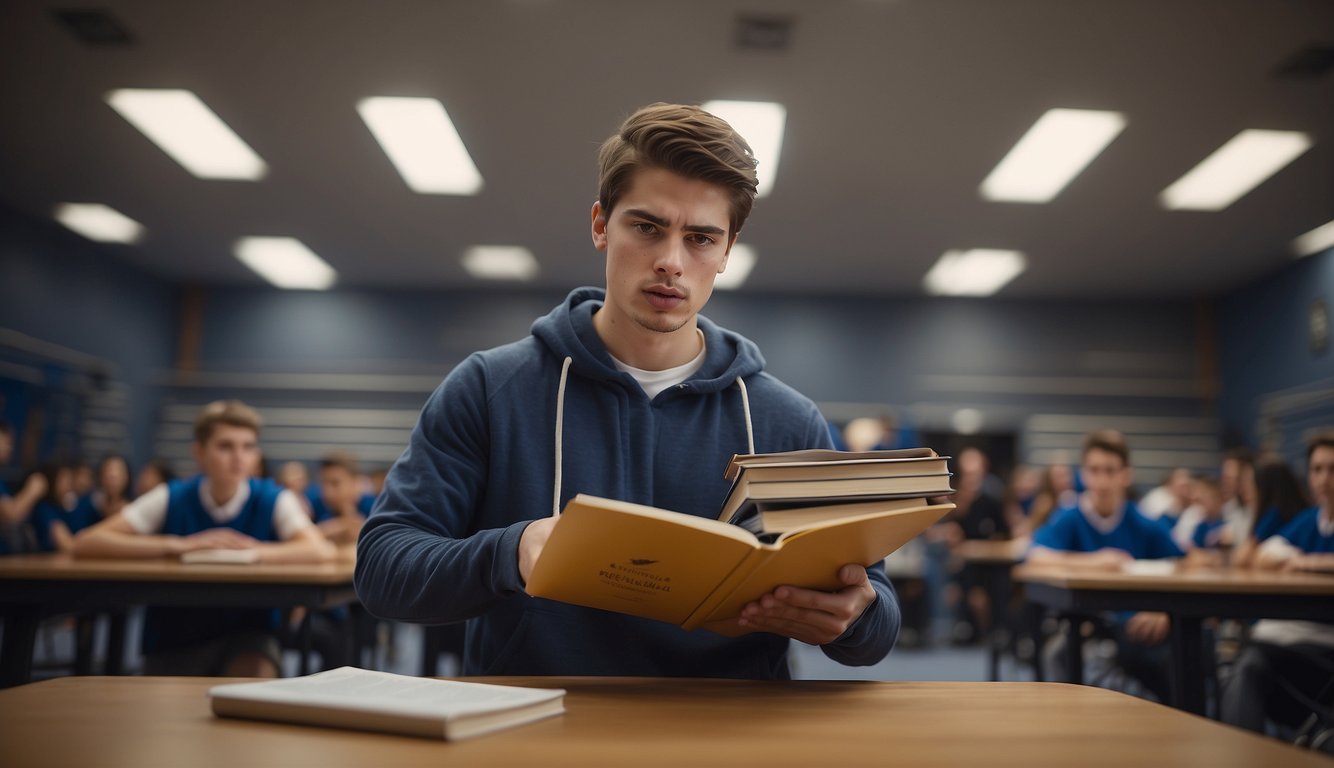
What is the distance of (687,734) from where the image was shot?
0.83 m

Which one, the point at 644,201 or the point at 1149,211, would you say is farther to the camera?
the point at 1149,211

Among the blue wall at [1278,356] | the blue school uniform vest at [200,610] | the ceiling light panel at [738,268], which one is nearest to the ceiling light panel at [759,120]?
the ceiling light panel at [738,268]

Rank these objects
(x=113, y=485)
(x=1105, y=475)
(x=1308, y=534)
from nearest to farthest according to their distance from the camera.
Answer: (x=1308, y=534)
(x=1105, y=475)
(x=113, y=485)

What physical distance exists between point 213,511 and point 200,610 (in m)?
0.48

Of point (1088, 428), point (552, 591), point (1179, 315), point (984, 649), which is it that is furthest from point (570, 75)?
point (1179, 315)

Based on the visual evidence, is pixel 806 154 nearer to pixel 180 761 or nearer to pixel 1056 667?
pixel 1056 667

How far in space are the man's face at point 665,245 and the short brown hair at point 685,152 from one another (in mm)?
15

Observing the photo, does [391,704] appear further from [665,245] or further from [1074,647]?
[1074,647]

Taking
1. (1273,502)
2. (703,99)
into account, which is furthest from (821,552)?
(703,99)

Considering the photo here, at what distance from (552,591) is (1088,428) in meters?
9.75

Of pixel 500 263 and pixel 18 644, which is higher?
pixel 500 263

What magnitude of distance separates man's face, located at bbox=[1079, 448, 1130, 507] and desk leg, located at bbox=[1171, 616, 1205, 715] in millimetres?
1395

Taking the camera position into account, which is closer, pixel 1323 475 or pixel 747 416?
pixel 747 416

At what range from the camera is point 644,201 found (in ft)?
4.50
